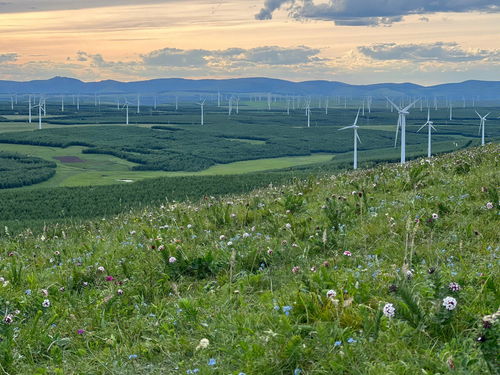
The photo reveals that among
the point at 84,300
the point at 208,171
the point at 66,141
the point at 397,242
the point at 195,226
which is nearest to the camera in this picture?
the point at 84,300

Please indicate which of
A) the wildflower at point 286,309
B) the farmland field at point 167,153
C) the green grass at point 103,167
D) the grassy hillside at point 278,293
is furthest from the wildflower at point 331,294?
the green grass at point 103,167

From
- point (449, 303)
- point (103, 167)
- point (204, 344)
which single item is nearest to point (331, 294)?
point (449, 303)

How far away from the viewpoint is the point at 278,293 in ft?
24.4

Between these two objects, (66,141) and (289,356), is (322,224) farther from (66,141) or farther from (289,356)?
(66,141)

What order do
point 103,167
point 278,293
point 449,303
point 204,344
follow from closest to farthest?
point 449,303
point 204,344
point 278,293
point 103,167

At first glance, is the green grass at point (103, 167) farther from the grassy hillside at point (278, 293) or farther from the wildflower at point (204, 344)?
the wildflower at point (204, 344)

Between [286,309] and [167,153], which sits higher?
[286,309]

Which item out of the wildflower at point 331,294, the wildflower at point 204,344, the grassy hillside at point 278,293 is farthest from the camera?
the wildflower at point 331,294

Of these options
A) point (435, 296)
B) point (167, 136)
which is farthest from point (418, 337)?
point (167, 136)

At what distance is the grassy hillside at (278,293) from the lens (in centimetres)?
562

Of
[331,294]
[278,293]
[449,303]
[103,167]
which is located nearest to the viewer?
[449,303]

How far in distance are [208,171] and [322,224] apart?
400 feet

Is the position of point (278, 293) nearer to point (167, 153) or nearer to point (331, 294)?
point (331, 294)

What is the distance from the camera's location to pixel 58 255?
35.9 feet
